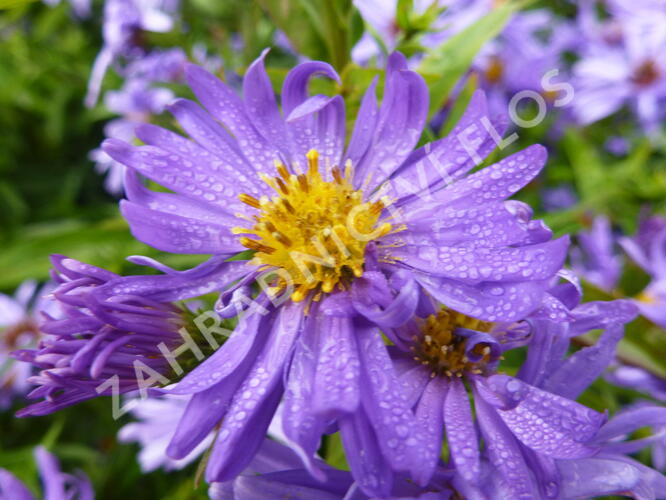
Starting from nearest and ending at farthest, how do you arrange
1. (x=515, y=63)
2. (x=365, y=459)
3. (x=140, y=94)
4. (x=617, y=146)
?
(x=365, y=459), (x=140, y=94), (x=515, y=63), (x=617, y=146)

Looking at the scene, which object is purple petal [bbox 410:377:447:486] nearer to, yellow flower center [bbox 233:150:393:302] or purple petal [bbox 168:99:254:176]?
yellow flower center [bbox 233:150:393:302]

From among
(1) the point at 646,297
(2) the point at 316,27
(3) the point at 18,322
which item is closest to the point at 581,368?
(2) the point at 316,27

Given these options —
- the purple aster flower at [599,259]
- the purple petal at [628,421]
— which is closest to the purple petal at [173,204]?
the purple petal at [628,421]

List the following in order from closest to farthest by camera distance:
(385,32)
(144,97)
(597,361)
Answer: (597,361), (385,32), (144,97)

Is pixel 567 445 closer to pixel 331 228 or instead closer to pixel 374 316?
pixel 374 316

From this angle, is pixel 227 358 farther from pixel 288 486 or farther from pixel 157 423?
pixel 157 423

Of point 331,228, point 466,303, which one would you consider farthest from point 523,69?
point 466,303
